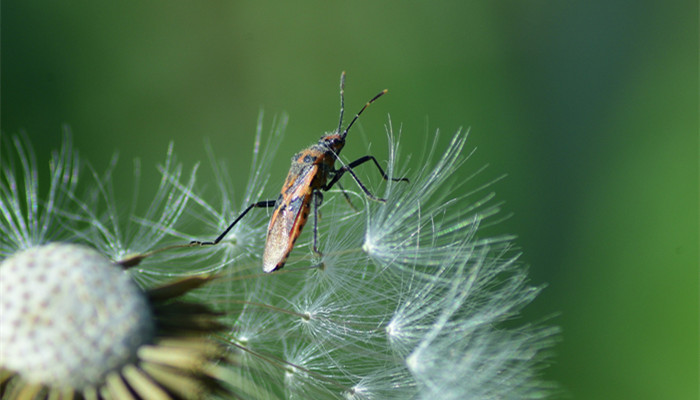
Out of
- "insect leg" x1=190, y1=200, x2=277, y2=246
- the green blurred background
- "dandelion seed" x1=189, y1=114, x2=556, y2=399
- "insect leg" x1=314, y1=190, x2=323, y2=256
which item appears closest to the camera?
"dandelion seed" x1=189, y1=114, x2=556, y2=399

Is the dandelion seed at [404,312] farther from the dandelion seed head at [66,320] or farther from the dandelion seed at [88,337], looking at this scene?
the dandelion seed head at [66,320]

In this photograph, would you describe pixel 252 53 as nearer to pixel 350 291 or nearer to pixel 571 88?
pixel 571 88

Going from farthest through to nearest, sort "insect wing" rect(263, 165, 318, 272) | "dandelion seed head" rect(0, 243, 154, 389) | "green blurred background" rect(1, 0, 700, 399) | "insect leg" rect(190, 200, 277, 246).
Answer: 1. "green blurred background" rect(1, 0, 700, 399)
2. "insect leg" rect(190, 200, 277, 246)
3. "insect wing" rect(263, 165, 318, 272)
4. "dandelion seed head" rect(0, 243, 154, 389)

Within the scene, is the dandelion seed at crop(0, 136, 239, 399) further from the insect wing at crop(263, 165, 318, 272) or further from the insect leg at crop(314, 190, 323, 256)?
the insect leg at crop(314, 190, 323, 256)

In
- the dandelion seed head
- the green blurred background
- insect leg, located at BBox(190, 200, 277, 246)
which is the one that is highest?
the green blurred background

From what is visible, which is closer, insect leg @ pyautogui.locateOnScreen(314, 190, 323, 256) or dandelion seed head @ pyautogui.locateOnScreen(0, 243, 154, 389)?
dandelion seed head @ pyautogui.locateOnScreen(0, 243, 154, 389)

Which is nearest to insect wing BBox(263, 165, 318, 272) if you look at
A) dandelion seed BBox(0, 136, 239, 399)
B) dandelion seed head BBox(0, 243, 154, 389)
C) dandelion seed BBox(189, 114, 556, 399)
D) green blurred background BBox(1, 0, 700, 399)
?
dandelion seed BBox(189, 114, 556, 399)

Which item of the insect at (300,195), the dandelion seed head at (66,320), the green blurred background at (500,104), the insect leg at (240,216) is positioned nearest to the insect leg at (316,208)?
the insect at (300,195)

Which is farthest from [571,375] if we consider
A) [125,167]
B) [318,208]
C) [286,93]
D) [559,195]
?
[125,167]

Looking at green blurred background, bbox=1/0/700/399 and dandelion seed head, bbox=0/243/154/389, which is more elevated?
green blurred background, bbox=1/0/700/399
